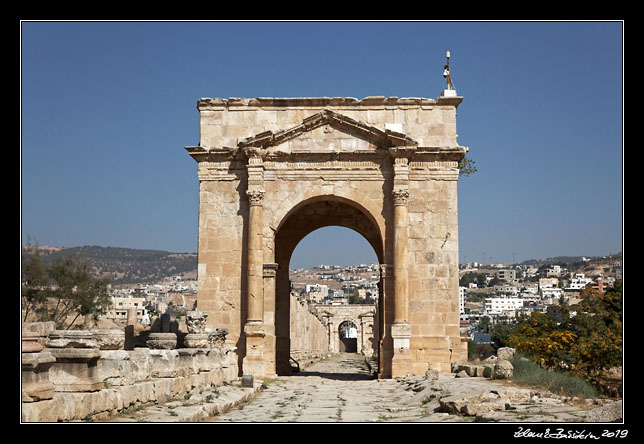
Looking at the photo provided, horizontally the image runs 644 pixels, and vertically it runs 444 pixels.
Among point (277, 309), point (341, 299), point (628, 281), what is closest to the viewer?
point (628, 281)

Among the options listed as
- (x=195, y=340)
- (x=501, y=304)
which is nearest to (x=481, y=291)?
(x=501, y=304)

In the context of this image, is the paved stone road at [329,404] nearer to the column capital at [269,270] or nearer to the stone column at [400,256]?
the stone column at [400,256]

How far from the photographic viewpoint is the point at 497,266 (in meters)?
191

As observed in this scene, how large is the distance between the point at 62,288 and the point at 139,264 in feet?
298

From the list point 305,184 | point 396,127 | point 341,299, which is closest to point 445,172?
point 396,127

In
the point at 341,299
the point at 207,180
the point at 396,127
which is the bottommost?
the point at 341,299

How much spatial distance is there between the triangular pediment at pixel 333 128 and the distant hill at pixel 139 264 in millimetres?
73233

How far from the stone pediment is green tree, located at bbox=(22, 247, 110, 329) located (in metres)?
17.9

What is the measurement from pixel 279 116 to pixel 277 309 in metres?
6.81

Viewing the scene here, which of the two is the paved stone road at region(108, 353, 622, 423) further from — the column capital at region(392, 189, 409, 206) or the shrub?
the column capital at region(392, 189, 409, 206)

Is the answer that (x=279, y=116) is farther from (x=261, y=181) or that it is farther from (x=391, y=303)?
(x=391, y=303)

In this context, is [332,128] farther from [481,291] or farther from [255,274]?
[481,291]

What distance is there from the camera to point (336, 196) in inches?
837

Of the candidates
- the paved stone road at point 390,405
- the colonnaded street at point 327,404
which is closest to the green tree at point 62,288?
the colonnaded street at point 327,404
